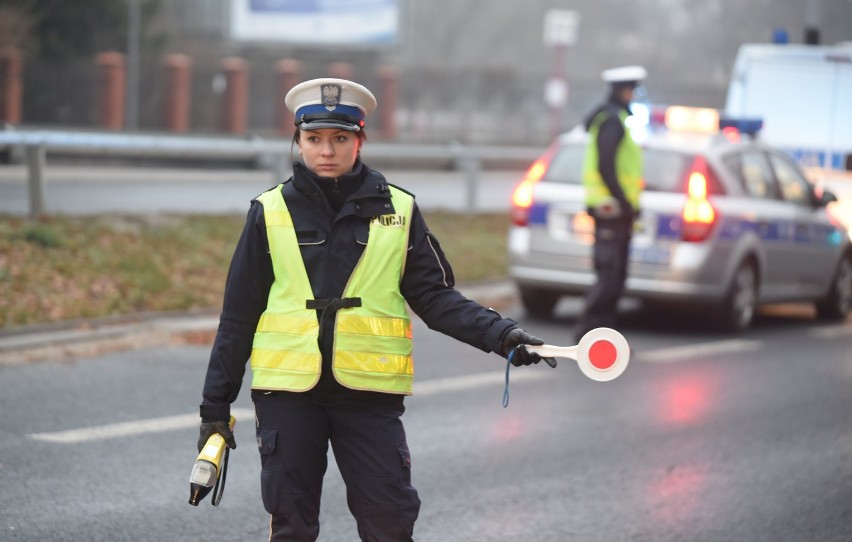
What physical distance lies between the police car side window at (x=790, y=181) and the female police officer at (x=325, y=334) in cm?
910

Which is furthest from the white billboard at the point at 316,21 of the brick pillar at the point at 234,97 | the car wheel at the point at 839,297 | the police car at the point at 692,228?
the police car at the point at 692,228

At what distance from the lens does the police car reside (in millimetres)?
11828

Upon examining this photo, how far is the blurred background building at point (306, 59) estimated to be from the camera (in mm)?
37375

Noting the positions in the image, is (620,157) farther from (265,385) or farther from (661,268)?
(265,385)

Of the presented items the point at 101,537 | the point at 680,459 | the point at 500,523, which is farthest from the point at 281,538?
the point at 680,459

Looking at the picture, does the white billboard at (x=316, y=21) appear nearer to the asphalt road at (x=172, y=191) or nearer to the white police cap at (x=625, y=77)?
the asphalt road at (x=172, y=191)

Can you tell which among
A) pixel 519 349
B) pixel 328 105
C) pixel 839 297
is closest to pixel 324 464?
pixel 519 349

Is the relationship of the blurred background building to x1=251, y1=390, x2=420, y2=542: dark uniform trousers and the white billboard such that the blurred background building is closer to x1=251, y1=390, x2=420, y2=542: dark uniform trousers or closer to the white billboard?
the white billboard

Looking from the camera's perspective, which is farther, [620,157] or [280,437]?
[620,157]

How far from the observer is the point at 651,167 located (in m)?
12.2

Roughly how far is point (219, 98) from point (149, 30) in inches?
105

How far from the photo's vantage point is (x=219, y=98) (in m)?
41.4

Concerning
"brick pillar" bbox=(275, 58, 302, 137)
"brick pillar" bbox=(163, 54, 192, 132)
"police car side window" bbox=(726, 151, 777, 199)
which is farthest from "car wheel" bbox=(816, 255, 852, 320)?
"brick pillar" bbox=(275, 58, 302, 137)

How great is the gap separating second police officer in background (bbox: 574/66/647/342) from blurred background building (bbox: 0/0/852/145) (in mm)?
13518
